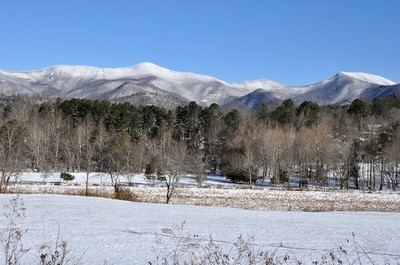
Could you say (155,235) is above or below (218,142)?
below

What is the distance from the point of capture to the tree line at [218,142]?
2258 inches

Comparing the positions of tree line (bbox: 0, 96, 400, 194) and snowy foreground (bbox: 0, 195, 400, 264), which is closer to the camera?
snowy foreground (bbox: 0, 195, 400, 264)

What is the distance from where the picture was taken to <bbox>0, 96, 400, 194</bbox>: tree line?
57344mm

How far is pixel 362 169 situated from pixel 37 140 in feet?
165

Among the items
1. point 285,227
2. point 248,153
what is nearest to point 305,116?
point 248,153

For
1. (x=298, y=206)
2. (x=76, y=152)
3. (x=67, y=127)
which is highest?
(x=67, y=127)

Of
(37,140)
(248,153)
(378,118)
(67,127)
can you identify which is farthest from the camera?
(378,118)

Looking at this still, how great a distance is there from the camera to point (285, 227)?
1544 cm

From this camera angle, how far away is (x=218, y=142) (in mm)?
74875

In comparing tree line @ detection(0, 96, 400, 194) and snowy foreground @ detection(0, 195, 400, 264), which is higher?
tree line @ detection(0, 96, 400, 194)

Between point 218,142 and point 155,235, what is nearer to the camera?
point 155,235

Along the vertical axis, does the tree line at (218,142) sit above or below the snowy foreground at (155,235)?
above

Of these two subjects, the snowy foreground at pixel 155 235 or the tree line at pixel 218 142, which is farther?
the tree line at pixel 218 142

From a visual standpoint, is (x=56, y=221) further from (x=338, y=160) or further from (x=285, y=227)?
(x=338, y=160)
